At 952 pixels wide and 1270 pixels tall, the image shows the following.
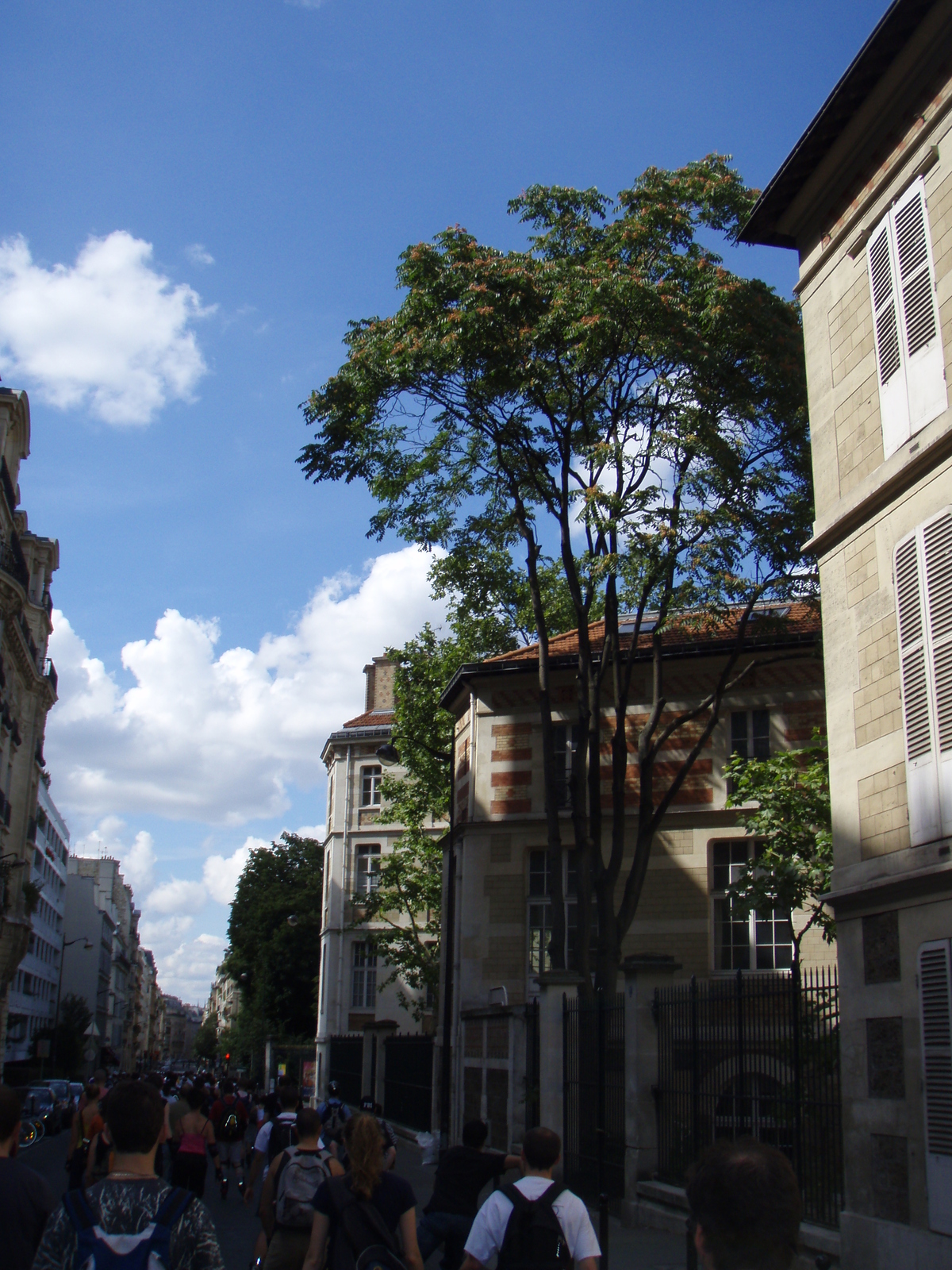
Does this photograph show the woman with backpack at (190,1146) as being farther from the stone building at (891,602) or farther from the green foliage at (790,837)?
the green foliage at (790,837)

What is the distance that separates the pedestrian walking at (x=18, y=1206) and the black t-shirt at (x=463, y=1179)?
3487 millimetres

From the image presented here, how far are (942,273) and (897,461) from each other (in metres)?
1.48

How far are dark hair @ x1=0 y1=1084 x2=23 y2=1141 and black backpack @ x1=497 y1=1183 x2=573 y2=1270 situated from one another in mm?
2099

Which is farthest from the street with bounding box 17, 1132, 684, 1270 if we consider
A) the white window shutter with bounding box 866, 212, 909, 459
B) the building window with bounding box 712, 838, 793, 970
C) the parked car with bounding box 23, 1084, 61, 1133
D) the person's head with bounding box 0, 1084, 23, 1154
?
the parked car with bounding box 23, 1084, 61, 1133

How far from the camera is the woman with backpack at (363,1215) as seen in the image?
17.7ft

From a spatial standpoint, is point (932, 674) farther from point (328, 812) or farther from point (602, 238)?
point (328, 812)

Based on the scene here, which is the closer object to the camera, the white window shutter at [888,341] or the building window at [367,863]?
the white window shutter at [888,341]

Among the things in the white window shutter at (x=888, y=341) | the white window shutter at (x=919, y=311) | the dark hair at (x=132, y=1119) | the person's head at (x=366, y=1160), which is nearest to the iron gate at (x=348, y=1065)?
the white window shutter at (x=888, y=341)

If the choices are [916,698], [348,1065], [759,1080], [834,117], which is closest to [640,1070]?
[759,1080]

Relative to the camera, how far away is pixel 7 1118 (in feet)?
14.7

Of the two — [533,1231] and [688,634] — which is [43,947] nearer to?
[688,634]

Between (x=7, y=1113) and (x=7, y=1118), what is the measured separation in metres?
0.02

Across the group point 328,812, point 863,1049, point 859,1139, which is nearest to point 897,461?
point 863,1049

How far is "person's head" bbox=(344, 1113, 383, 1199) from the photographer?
5.51 m
